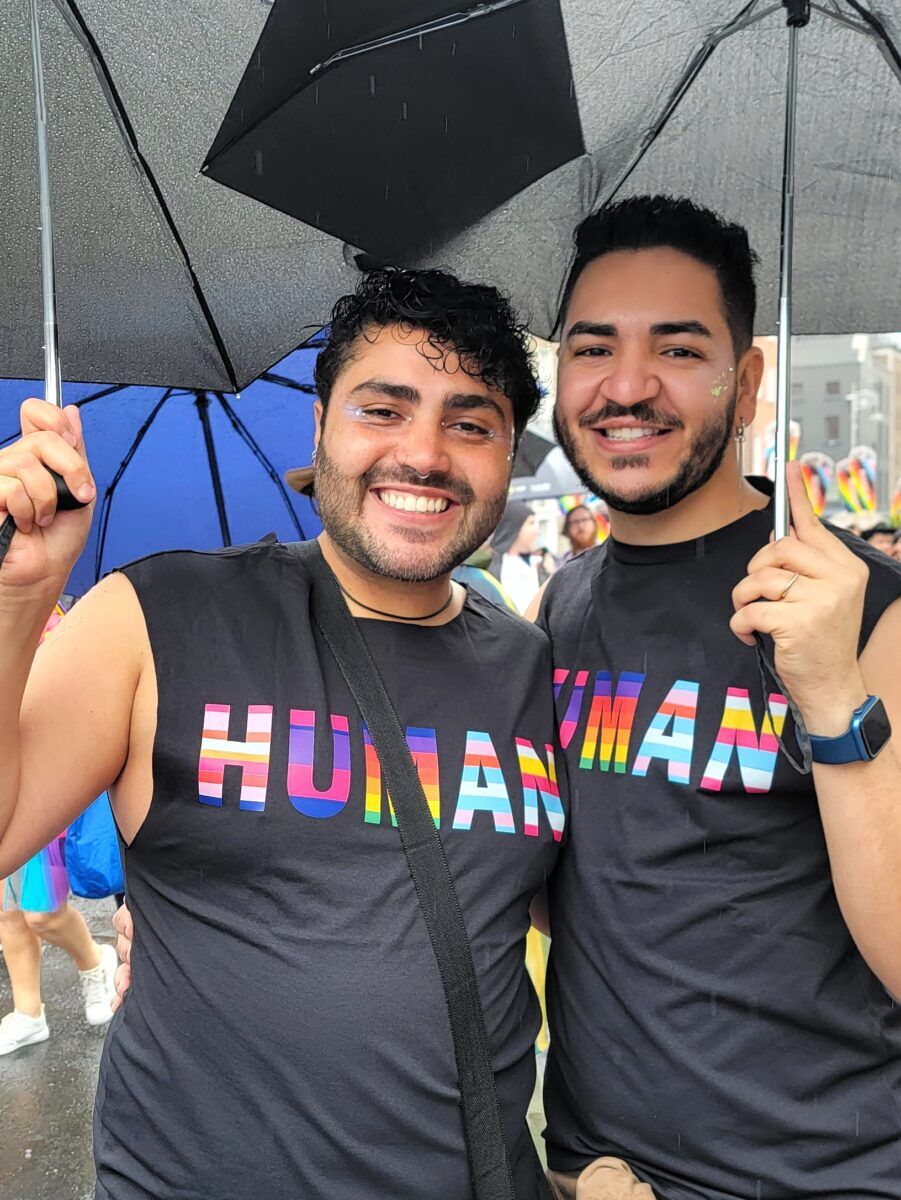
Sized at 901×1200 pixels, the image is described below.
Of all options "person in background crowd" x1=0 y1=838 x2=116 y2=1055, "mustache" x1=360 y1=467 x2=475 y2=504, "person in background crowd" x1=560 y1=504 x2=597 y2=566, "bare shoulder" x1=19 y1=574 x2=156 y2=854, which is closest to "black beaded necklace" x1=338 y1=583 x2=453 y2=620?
"mustache" x1=360 y1=467 x2=475 y2=504

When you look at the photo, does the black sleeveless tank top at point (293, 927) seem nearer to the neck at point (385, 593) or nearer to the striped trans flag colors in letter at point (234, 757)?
the striped trans flag colors in letter at point (234, 757)

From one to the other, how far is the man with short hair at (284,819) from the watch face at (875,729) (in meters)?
0.65

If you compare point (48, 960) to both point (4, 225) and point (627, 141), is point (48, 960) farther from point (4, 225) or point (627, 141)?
point (627, 141)

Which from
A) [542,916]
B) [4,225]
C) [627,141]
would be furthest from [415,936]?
[627,141]

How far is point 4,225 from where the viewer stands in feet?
6.67

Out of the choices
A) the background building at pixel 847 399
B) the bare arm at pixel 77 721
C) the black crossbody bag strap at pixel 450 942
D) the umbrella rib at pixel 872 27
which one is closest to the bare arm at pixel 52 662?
the bare arm at pixel 77 721

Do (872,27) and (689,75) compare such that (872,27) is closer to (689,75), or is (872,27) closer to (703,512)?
(689,75)

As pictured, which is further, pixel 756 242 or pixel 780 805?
pixel 756 242

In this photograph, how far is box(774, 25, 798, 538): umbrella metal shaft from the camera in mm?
1788

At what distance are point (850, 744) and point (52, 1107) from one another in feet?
11.9

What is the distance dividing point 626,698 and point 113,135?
1521mm

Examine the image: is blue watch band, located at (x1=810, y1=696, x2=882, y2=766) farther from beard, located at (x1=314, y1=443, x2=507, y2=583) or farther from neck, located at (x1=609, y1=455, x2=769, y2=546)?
beard, located at (x1=314, y1=443, x2=507, y2=583)

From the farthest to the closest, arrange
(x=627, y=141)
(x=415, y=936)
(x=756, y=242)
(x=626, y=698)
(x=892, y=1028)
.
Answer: (x=756, y=242) → (x=627, y=141) → (x=626, y=698) → (x=892, y=1028) → (x=415, y=936)

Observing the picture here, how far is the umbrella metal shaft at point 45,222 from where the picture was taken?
172 cm
